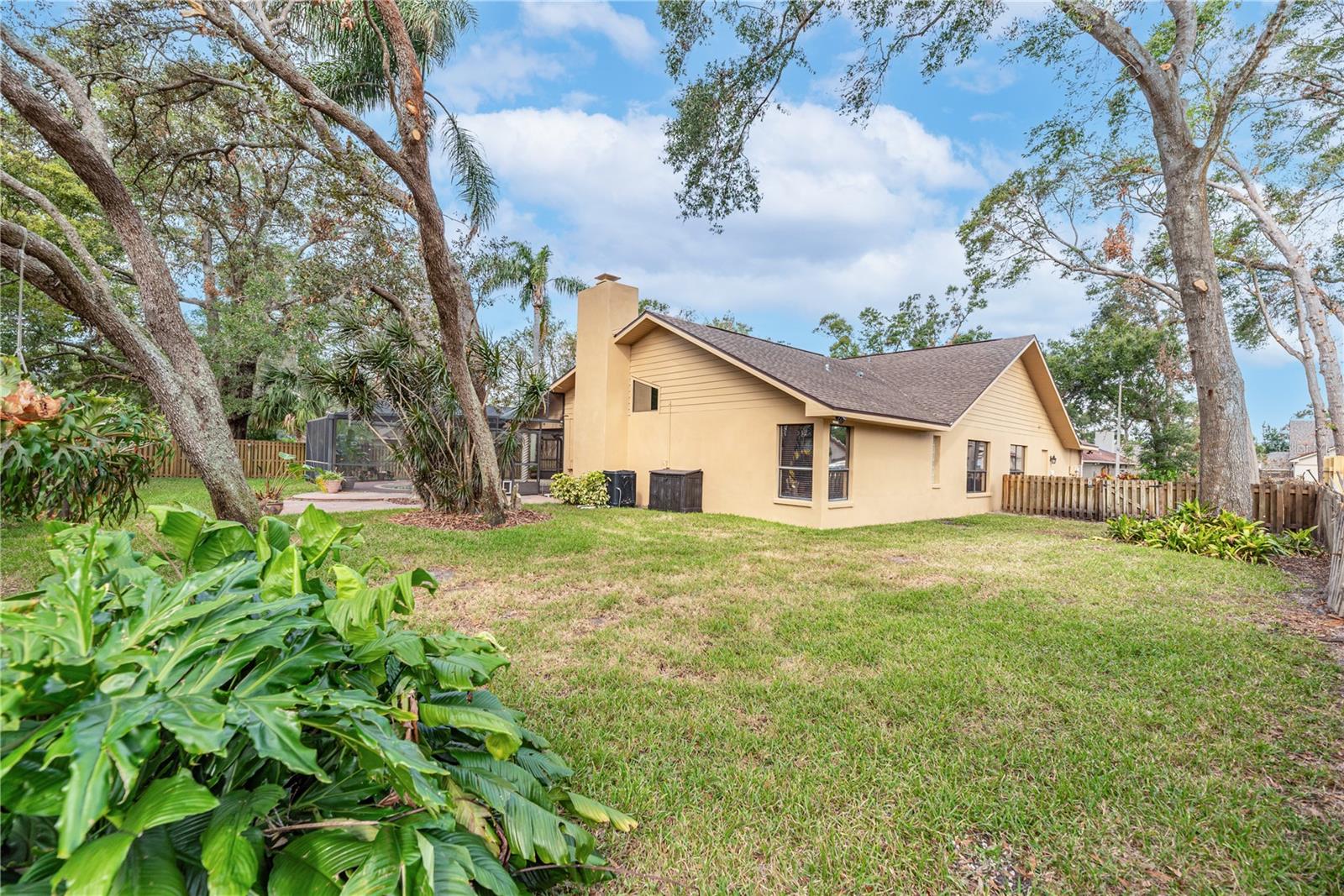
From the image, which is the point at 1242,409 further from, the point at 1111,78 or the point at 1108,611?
the point at 1108,611

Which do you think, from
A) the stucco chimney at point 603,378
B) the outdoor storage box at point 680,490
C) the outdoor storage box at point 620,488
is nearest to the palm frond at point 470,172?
the stucco chimney at point 603,378

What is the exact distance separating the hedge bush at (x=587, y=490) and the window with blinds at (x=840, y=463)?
5.39 meters

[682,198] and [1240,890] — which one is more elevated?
[682,198]

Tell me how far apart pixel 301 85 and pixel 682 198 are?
5.06 meters

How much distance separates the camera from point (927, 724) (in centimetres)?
301

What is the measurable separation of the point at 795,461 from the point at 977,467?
6.95m

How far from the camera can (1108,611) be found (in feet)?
17.3

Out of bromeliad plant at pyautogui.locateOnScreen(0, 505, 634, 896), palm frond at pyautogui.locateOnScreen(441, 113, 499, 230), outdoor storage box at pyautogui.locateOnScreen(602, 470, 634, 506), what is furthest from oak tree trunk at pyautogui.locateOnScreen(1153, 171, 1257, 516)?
palm frond at pyautogui.locateOnScreen(441, 113, 499, 230)

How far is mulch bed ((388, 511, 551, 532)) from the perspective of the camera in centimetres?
926

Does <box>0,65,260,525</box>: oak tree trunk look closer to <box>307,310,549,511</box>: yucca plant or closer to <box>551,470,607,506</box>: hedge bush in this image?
<box>307,310,549,511</box>: yucca plant

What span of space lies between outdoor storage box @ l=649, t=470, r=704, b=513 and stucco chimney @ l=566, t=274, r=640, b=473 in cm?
199

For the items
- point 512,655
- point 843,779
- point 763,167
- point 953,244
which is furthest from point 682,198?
point 953,244

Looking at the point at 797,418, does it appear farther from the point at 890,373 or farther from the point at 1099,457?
the point at 1099,457

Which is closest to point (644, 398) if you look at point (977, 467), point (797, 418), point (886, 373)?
point (797, 418)
